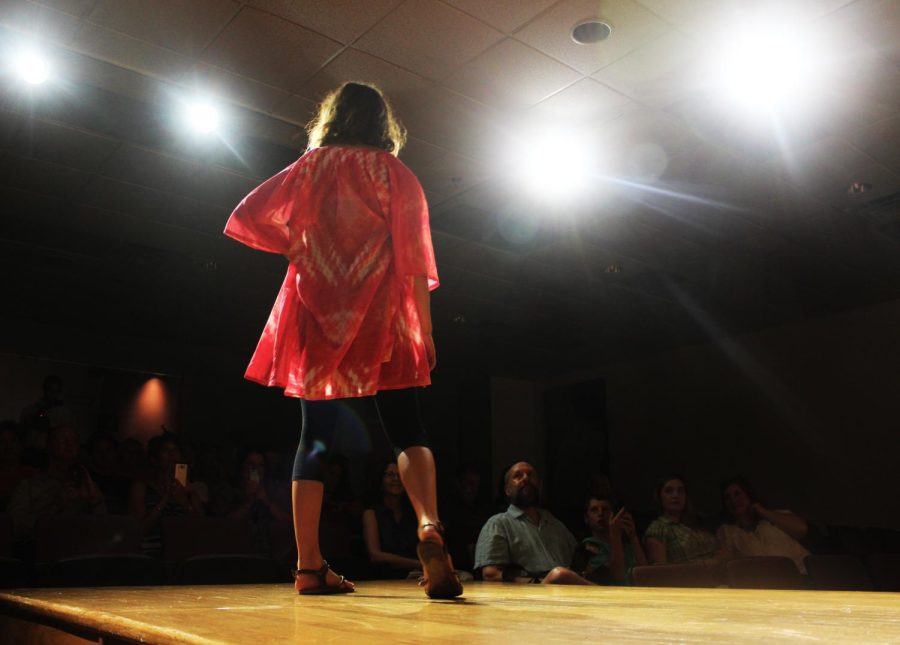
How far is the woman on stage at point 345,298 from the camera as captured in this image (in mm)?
1515

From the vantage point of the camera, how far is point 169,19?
9.80 ft

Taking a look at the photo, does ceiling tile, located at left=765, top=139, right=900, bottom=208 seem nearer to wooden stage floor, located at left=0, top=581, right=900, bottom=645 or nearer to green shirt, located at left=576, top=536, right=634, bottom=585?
green shirt, located at left=576, top=536, right=634, bottom=585

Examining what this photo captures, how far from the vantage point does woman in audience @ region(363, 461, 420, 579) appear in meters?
3.71

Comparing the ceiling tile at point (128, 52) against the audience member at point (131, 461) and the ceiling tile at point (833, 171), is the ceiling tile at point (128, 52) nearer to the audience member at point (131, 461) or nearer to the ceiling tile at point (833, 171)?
the audience member at point (131, 461)

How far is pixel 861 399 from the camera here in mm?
6844

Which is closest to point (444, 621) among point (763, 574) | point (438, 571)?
point (438, 571)

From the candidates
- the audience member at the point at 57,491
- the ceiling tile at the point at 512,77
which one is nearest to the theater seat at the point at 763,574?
the ceiling tile at the point at 512,77

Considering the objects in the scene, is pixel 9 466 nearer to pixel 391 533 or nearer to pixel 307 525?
pixel 391 533

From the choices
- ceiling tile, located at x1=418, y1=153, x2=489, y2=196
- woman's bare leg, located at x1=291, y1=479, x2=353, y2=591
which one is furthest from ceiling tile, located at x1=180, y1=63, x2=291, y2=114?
woman's bare leg, located at x1=291, y1=479, x2=353, y2=591

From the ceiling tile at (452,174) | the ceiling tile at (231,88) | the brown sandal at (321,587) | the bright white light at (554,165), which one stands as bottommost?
the brown sandal at (321,587)

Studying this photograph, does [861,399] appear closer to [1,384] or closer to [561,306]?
[561,306]

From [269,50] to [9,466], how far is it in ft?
8.63

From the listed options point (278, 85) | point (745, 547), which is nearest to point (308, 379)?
point (278, 85)

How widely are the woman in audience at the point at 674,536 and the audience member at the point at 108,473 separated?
121 inches
